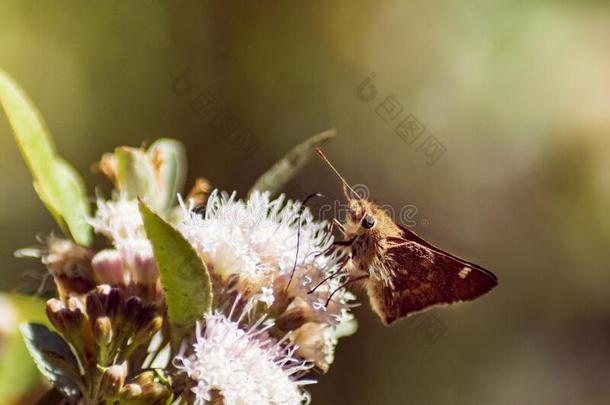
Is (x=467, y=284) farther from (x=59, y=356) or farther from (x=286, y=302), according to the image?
(x=59, y=356)

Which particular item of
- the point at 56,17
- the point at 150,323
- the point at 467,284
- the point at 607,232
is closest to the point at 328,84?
the point at 56,17

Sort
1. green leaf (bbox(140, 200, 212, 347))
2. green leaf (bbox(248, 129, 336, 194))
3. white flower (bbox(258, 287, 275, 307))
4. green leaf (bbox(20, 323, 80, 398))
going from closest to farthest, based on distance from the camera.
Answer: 1. green leaf (bbox(140, 200, 212, 347))
2. green leaf (bbox(20, 323, 80, 398))
3. white flower (bbox(258, 287, 275, 307))
4. green leaf (bbox(248, 129, 336, 194))

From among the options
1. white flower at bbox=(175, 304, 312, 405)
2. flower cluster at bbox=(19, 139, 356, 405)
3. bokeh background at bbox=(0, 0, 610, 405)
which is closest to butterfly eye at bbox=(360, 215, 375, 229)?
flower cluster at bbox=(19, 139, 356, 405)

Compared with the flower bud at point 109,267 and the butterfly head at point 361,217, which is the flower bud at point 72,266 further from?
the butterfly head at point 361,217

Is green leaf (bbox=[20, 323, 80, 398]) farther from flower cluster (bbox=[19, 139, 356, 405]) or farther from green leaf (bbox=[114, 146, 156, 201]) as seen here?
green leaf (bbox=[114, 146, 156, 201])

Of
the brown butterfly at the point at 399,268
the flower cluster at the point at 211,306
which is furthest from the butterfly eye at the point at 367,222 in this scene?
the flower cluster at the point at 211,306

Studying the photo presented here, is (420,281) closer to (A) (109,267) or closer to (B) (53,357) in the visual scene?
(A) (109,267)
